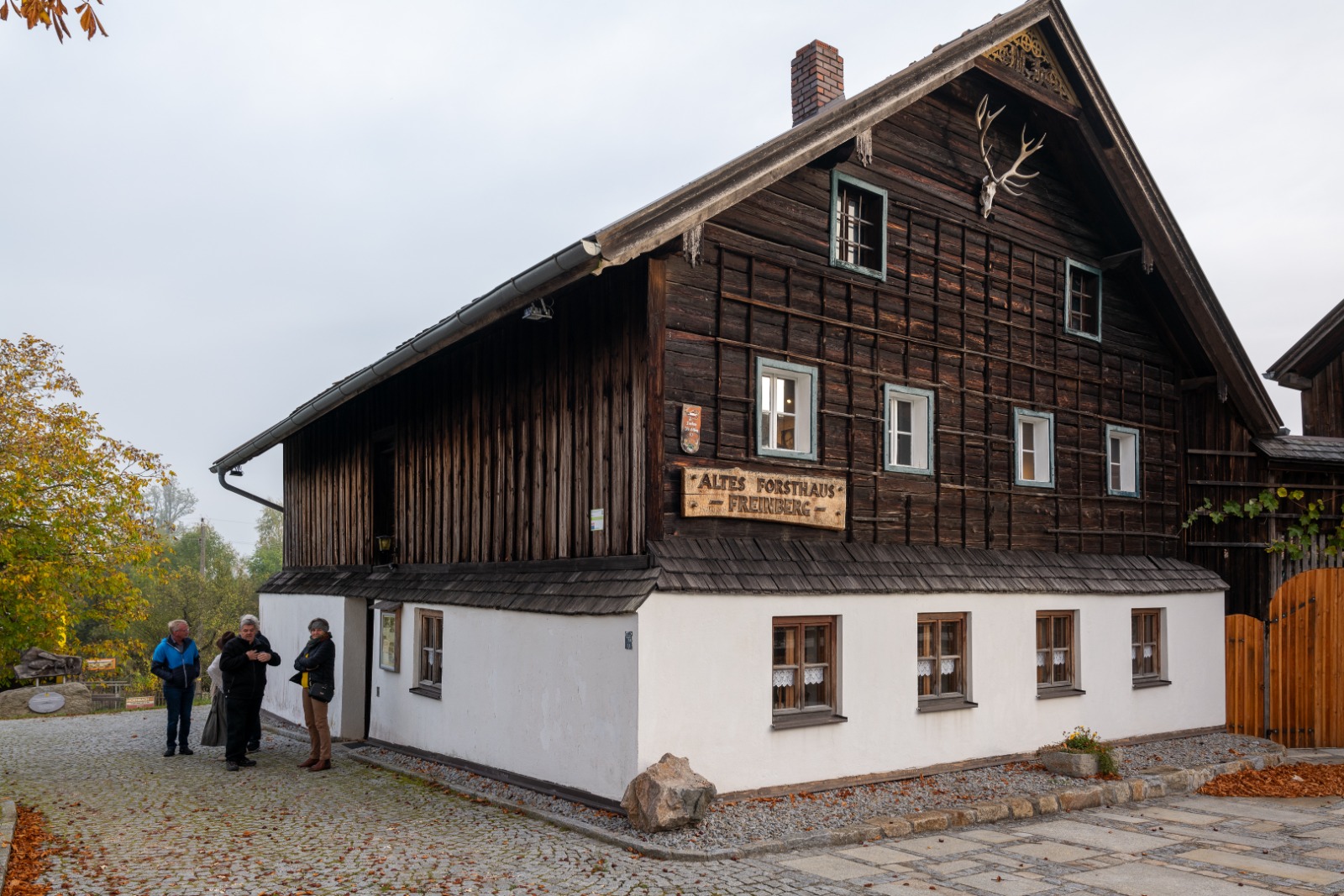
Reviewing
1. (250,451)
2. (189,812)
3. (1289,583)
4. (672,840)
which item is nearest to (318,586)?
(250,451)

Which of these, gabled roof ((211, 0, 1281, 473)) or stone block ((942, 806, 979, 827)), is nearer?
stone block ((942, 806, 979, 827))

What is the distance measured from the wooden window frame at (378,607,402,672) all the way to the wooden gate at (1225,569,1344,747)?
40.3 ft

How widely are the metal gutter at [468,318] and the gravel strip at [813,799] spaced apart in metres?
4.78

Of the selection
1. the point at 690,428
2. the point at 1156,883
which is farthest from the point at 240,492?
the point at 1156,883

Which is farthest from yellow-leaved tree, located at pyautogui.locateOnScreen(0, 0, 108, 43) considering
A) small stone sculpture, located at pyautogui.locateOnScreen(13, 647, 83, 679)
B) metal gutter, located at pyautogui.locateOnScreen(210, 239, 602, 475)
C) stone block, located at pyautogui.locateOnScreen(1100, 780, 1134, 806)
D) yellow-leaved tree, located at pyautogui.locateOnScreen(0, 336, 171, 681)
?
small stone sculpture, located at pyautogui.locateOnScreen(13, 647, 83, 679)

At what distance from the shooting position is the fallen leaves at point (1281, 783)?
485 inches

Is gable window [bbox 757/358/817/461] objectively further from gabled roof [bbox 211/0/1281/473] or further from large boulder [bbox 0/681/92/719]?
large boulder [bbox 0/681/92/719]

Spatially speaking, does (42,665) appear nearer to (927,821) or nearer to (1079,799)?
(927,821)

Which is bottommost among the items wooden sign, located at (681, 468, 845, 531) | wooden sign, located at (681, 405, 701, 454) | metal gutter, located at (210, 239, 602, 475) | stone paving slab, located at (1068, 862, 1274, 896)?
stone paving slab, located at (1068, 862, 1274, 896)

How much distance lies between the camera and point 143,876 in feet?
26.0

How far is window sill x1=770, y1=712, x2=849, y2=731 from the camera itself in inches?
424

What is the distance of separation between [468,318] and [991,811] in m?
7.03

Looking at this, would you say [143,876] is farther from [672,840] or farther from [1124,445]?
[1124,445]

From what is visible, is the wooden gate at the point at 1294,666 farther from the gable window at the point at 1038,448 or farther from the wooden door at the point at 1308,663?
the gable window at the point at 1038,448
